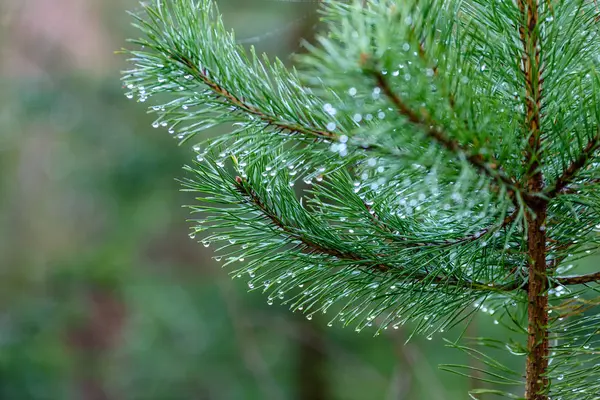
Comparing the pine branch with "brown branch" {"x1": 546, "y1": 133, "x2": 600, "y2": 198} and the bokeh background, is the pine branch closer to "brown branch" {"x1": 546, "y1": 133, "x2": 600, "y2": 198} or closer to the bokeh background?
"brown branch" {"x1": 546, "y1": 133, "x2": 600, "y2": 198}

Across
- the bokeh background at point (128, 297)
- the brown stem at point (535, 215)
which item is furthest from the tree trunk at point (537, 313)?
the bokeh background at point (128, 297)

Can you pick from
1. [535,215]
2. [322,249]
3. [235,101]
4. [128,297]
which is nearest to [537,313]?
[535,215]

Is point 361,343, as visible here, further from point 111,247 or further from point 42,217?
point 42,217

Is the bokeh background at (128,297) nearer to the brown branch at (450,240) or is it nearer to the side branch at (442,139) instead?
the brown branch at (450,240)

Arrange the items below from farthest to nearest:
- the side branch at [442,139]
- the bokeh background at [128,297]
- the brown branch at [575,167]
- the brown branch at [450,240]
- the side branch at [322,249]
Answer: 1. the bokeh background at [128,297]
2. the side branch at [322,249]
3. the brown branch at [450,240]
4. the brown branch at [575,167]
5. the side branch at [442,139]

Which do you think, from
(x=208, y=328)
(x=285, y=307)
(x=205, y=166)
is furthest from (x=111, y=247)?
(x=205, y=166)

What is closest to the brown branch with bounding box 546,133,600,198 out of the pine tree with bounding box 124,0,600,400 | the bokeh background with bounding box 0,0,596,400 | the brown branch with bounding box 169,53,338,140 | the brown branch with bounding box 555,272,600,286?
the pine tree with bounding box 124,0,600,400

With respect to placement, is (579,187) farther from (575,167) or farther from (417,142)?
(417,142)

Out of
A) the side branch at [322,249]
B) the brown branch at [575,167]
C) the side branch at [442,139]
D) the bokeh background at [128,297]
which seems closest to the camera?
the side branch at [442,139]
